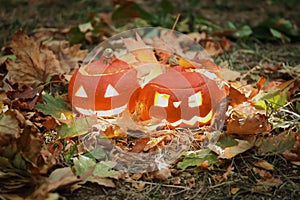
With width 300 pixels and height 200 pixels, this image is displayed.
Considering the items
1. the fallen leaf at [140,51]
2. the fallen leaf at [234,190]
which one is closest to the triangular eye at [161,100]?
the fallen leaf at [140,51]

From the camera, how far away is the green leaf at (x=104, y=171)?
169 centimetres

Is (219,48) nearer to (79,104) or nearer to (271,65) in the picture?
(271,65)

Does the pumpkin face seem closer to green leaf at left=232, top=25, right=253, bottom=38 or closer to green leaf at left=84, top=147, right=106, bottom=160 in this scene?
green leaf at left=84, top=147, right=106, bottom=160

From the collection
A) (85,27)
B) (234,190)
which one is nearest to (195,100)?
(234,190)

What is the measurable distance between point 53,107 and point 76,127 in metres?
0.21

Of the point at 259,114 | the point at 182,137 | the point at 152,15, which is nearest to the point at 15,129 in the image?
the point at 182,137

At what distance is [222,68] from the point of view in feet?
8.23

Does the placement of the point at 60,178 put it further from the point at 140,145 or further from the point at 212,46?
the point at 212,46

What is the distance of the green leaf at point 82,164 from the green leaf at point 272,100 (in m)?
0.75

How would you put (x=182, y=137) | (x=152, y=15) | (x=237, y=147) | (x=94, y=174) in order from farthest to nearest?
(x=152, y=15) → (x=182, y=137) → (x=237, y=147) → (x=94, y=174)

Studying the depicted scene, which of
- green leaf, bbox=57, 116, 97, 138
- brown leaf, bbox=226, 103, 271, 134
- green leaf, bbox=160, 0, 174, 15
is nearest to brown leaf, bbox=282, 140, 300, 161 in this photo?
brown leaf, bbox=226, 103, 271, 134

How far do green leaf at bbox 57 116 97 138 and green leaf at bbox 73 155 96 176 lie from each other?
16 centimetres

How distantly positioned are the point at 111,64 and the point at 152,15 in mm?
1180

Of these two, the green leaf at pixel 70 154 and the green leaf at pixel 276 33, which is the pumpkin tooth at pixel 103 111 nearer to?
the green leaf at pixel 70 154
